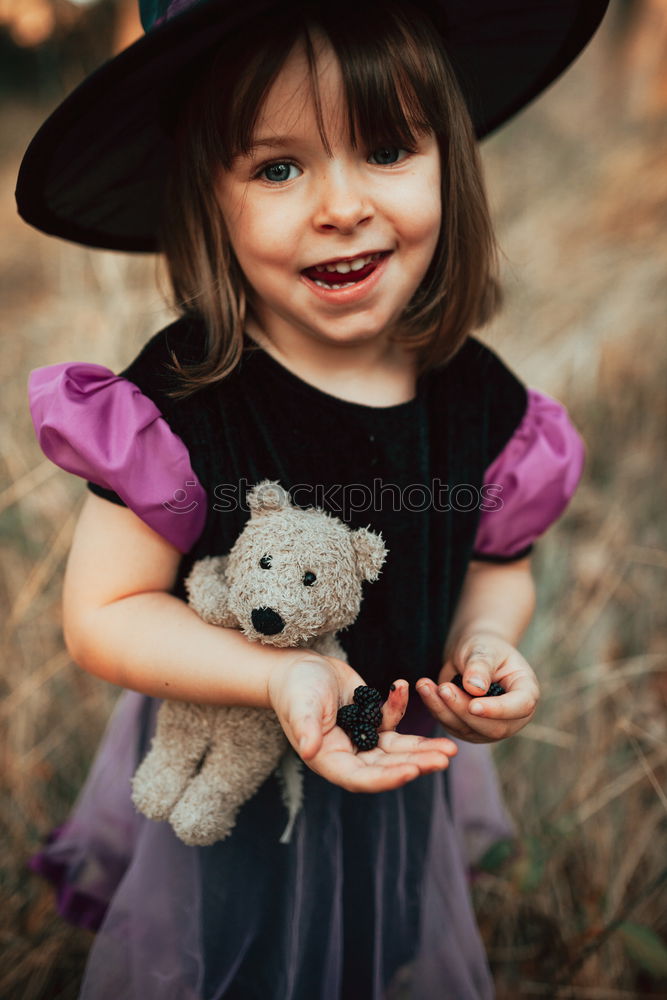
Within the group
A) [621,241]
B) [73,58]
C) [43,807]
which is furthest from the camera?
[621,241]

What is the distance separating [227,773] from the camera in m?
0.91

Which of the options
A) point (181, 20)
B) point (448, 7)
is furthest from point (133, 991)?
point (448, 7)

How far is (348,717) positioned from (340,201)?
0.60m

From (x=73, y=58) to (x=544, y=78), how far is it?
192 cm

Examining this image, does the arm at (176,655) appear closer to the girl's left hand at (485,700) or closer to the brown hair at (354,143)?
the girl's left hand at (485,700)

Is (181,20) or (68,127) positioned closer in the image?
(181,20)

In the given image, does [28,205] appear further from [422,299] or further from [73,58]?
[73,58]

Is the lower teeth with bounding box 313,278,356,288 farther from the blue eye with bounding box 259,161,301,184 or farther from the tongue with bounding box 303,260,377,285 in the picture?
the blue eye with bounding box 259,161,301,184

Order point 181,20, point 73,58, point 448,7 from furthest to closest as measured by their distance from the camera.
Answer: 1. point 73,58
2. point 448,7
3. point 181,20

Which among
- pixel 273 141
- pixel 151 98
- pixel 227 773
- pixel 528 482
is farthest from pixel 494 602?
pixel 151 98

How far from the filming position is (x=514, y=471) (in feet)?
3.80

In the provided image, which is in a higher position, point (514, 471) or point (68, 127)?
point (68, 127)

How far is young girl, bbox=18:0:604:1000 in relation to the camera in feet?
2.82

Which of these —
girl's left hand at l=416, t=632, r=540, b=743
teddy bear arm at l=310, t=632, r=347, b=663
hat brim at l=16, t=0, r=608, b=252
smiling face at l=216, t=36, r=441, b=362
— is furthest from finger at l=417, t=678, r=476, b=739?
hat brim at l=16, t=0, r=608, b=252
